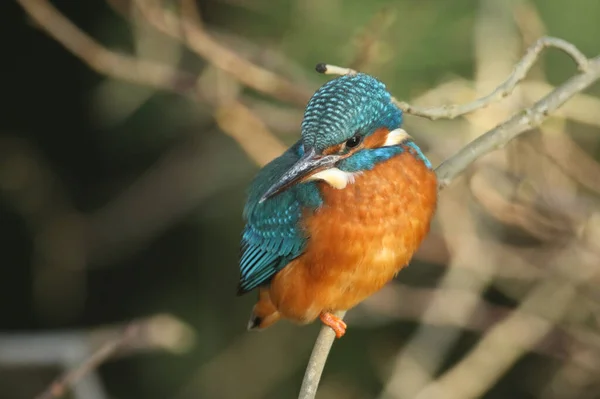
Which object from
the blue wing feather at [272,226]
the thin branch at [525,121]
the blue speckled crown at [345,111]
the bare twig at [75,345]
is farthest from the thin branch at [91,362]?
the thin branch at [525,121]

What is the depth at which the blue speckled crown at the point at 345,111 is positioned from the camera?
238 centimetres

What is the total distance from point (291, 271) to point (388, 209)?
39cm

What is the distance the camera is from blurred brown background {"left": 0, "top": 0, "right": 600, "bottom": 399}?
147 inches

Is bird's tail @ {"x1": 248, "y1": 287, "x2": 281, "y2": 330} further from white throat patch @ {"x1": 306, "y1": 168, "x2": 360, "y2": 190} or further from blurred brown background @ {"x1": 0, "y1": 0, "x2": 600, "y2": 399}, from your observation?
white throat patch @ {"x1": 306, "y1": 168, "x2": 360, "y2": 190}

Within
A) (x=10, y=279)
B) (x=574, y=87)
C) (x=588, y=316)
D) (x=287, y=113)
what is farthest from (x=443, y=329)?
(x=10, y=279)

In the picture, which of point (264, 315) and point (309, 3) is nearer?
point (264, 315)

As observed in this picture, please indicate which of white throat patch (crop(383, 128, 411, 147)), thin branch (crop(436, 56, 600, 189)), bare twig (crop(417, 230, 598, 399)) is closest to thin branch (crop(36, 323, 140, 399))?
white throat patch (crop(383, 128, 411, 147))

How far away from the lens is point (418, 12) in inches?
166

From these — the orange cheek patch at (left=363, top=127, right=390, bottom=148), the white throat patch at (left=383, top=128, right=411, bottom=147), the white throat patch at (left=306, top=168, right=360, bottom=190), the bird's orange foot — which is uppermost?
the white throat patch at (left=383, top=128, right=411, bottom=147)

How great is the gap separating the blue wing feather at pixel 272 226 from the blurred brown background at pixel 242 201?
1.22 ft

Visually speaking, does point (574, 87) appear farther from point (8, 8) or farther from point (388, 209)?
point (8, 8)

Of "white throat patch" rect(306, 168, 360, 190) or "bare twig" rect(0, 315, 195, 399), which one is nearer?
"white throat patch" rect(306, 168, 360, 190)

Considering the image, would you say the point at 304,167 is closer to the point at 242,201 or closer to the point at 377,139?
the point at 377,139

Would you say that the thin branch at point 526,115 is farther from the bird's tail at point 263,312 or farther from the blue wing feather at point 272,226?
the bird's tail at point 263,312
